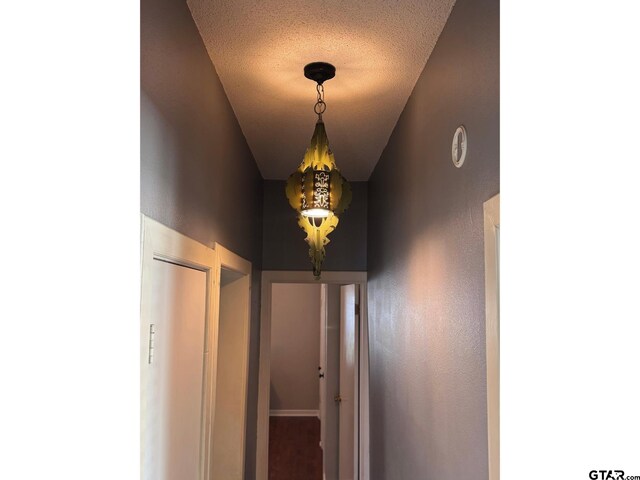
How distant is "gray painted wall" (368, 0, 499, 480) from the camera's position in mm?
1116

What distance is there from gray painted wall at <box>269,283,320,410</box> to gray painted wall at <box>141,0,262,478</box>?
4731mm

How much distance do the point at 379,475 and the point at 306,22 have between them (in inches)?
93.6

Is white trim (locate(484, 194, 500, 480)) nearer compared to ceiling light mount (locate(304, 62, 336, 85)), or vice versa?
white trim (locate(484, 194, 500, 480))

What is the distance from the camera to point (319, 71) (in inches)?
70.4

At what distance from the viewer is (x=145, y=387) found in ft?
3.34

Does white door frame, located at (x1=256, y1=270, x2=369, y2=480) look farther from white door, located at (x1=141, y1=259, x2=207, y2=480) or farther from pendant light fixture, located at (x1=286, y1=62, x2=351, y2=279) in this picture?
white door, located at (x1=141, y1=259, x2=207, y2=480)

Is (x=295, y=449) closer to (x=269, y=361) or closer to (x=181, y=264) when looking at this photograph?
(x=269, y=361)

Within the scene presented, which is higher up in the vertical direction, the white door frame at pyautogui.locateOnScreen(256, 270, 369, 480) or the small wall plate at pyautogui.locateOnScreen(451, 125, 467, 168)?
the small wall plate at pyautogui.locateOnScreen(451, 125, 467, 168)

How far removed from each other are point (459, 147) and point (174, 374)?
92 centimetres

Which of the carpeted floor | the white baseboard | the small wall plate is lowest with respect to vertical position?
the carpeted floor

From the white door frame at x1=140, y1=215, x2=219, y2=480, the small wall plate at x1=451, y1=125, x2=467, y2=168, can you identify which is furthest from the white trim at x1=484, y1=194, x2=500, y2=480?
the white door frame at x1=140, y1=215, x2=219, y2=480

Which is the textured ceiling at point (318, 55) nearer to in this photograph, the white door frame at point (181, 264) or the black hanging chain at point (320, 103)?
the black hanging chain at point (320, 103)
